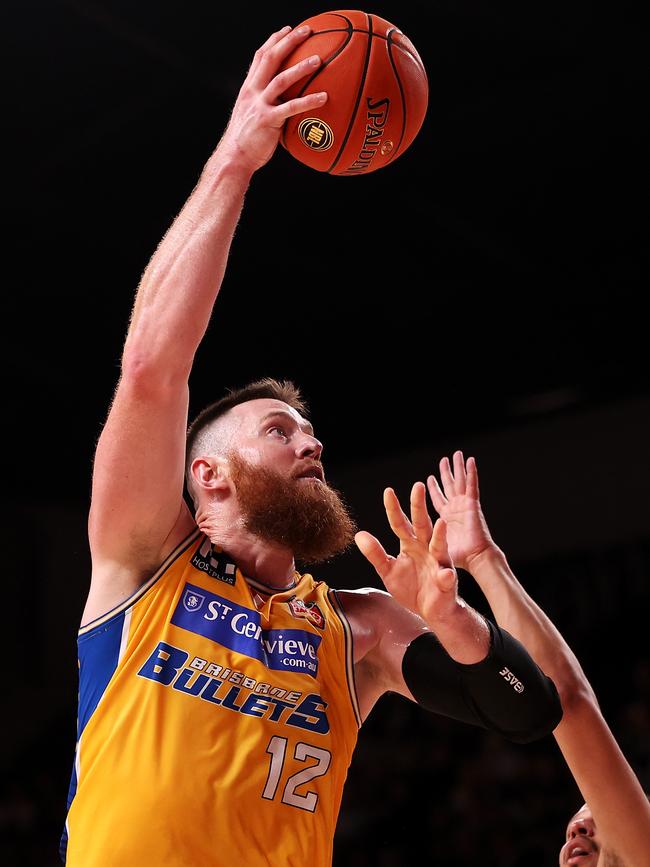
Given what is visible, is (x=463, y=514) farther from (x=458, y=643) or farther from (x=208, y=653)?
(x=208, y=653)

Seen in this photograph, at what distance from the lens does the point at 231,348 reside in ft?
34.4

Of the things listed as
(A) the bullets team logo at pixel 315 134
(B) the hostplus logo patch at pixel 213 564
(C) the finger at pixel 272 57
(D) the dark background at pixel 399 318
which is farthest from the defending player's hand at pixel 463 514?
(D) the dark background at pixel 399 318

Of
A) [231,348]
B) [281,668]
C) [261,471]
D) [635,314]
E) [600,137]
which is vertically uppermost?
[231,348]

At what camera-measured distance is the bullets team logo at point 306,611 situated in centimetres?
313

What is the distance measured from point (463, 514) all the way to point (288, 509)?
2.21ft

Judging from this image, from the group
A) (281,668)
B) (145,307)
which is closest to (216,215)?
(145,307)

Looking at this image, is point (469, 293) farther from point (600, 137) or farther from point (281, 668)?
point (281, 668)

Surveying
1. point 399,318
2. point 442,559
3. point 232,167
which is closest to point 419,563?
point 442,559

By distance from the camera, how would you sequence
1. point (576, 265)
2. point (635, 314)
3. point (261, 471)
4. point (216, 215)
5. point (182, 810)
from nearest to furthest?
point (182, 810) < point (216, 215) < point (261, 471) < point (576, 265) < point (635, 314)

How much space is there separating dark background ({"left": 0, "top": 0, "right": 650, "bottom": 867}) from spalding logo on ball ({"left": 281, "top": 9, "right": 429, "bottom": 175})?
308 cm

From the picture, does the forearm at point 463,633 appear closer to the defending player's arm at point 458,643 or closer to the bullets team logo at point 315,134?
the defending player's arm at point 458,643

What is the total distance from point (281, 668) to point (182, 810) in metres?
0.47

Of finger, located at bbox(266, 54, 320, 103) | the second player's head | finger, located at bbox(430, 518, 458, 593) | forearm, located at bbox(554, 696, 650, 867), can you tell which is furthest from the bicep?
the second player's head

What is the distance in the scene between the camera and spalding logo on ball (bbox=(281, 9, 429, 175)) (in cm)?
304
